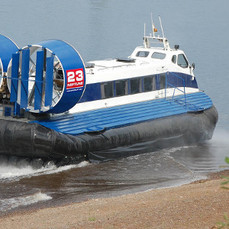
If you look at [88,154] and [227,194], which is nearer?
[227,194]

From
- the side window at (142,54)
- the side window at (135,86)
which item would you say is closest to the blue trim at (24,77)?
the side window at (135,86)

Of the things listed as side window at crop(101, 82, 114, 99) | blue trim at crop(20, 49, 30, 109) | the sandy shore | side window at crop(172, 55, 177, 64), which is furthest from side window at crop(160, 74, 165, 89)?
the sandy shore

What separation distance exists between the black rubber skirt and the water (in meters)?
0.25

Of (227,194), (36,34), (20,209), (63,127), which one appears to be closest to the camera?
(227,194)

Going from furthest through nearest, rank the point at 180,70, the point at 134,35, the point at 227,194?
the point at 134,35
the point at 180,70
the point at 227,194

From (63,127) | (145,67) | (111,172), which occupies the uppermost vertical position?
(145,67)

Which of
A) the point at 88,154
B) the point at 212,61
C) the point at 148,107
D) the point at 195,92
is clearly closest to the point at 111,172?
the point at 88,154

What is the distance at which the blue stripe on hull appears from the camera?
43.7 ft

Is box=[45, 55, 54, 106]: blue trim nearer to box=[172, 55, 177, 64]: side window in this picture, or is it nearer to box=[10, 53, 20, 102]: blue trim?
box=[10, 53, 20, 102]: blue trim

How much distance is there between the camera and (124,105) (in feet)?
49.0

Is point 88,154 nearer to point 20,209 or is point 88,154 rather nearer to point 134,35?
point 20,209

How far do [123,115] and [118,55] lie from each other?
46.0 ft

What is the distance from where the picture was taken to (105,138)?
44.1 feet

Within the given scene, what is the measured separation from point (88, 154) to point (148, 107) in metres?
2.46
